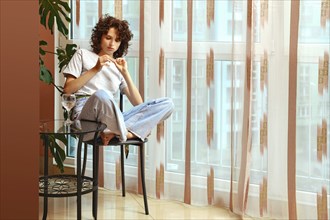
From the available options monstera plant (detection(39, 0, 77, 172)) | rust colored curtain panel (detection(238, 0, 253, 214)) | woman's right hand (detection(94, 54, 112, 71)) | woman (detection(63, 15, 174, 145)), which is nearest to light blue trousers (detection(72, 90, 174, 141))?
woman (detection(63, 15, 174, 145))

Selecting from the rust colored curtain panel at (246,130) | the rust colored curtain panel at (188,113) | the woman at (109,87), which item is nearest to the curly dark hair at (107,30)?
the woman at (109,87)

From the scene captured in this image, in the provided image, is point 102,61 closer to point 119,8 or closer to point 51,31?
point 51,31

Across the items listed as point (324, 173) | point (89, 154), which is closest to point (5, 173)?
point (324, 173)

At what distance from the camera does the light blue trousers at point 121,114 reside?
3164 millimetres

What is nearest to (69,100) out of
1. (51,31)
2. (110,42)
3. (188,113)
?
(110,42)

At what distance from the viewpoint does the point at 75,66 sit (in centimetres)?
349

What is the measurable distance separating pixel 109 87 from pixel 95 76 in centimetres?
11

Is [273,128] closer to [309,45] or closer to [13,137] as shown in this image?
[309,45]

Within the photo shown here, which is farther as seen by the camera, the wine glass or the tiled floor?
the tiled floor

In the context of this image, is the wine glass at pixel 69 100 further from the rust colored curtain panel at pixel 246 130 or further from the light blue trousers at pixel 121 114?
the rust colored curtain panel at pixel 246 130

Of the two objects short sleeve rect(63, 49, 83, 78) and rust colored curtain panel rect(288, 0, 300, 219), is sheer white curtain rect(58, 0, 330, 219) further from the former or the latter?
short sleeve rect(63, 49, 83, 78)

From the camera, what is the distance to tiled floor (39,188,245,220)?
355 cm

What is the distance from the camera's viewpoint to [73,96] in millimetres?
3188

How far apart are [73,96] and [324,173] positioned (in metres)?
1.36
